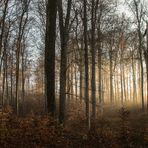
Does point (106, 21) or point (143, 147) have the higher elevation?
point (106, 21)

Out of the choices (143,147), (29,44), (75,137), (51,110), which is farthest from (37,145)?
(29,44)

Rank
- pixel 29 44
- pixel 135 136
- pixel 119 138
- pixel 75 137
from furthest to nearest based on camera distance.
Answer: pixel 29 44, pixel 135 136, pixel 119 138, pixel 75 137

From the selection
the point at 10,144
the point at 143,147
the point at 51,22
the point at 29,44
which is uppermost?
the point at 29,44

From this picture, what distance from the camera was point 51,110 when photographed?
10.6 meters

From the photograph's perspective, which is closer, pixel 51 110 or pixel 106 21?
pixel 51 110

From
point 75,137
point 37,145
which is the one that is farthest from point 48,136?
point 75,137

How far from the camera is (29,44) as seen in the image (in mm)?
38500

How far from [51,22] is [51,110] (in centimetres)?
302

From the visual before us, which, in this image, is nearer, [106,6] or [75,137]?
[75,137]

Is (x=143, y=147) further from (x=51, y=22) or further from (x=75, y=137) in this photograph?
(x=51, y=22)

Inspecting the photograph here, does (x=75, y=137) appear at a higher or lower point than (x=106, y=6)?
lower

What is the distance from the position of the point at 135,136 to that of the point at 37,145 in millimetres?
7411

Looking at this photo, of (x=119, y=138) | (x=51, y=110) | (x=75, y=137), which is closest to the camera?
(x=51, y=110)

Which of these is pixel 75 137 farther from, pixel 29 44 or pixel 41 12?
pixel 29 44
